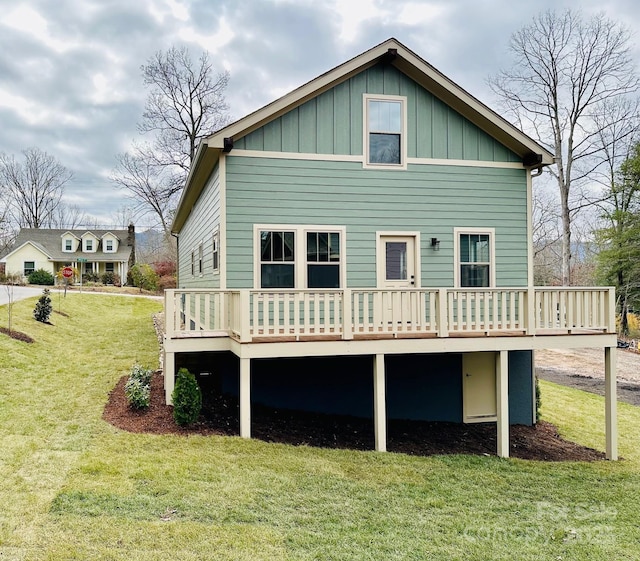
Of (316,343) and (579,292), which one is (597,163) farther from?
(316,343)

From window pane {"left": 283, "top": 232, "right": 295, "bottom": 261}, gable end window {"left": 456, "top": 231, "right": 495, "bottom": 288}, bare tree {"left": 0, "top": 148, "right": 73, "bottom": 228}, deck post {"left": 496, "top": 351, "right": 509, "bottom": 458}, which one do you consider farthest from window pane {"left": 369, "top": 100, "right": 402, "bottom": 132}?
bare tree {"left": 0, "top": 148, "right": 73, "bottom": 228}

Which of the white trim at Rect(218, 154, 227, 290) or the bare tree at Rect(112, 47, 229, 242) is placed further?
the bare tree at Rect(112, 47, 229, 242)

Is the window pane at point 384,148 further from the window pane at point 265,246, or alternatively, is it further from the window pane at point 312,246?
the window pane at point 265,246

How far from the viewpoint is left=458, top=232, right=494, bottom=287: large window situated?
32.3 ft

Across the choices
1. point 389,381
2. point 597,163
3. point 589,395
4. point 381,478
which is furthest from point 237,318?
point 597,163

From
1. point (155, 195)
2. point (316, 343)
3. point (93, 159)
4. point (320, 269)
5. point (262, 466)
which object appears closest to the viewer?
point (262, 466)

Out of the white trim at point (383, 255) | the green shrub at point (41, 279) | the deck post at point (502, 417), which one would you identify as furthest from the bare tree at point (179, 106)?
the deck post at point (502, 417)

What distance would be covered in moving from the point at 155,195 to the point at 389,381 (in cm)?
2717

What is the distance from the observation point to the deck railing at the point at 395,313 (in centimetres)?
762

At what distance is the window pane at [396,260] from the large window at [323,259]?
108 centimetres

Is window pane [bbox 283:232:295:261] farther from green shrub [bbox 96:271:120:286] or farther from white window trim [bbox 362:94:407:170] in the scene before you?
green shrub [bbox 96:271:120:286]

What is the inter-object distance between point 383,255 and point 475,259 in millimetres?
2025

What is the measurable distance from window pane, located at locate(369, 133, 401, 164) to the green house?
1.1 inches

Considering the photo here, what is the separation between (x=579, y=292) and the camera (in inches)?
336
